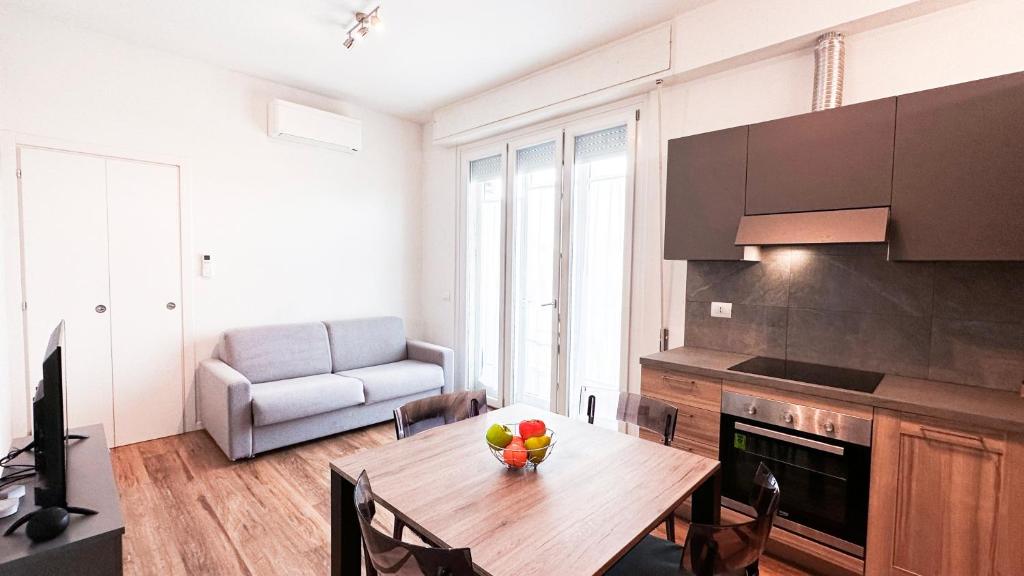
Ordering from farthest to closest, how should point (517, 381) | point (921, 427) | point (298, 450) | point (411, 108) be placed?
point (411, 108)
point (517, 381)
point (298, 450)
point (921, 427)

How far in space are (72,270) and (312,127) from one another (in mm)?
2009

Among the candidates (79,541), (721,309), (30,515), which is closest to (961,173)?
(721,309)

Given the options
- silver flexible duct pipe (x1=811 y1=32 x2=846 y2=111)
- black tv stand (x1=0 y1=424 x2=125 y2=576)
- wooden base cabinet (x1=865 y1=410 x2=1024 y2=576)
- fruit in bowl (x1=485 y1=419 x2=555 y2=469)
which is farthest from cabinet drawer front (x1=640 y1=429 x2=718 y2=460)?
black tv stand (x1=0 y1=424 x2=125 y2=576)

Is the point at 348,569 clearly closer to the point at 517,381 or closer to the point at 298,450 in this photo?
the point at 298,450

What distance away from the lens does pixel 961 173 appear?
1.85m

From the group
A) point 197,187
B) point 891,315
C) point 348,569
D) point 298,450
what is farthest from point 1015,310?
point 197,187

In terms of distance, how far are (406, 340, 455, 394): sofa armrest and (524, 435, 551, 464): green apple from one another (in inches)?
113

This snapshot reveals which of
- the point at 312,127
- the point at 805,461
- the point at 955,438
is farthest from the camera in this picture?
the point at 312,127

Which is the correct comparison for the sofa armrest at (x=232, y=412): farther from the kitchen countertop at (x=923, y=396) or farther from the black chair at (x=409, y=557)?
the kitchen countertop at (x=923, y=396)

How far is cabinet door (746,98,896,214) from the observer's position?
2.04 metres

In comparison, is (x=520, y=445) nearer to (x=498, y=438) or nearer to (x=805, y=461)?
(x=498, y=438)

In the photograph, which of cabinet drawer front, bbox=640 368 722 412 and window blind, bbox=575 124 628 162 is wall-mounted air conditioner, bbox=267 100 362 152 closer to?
window blind, bbox=575 124 628 162

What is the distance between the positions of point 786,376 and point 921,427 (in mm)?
504

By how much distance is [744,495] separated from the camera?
222 centimetres
